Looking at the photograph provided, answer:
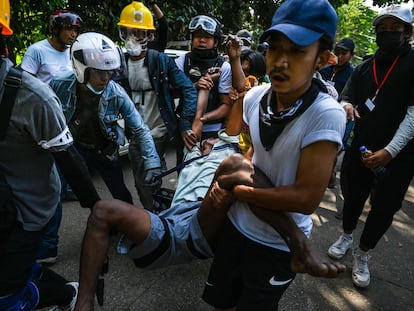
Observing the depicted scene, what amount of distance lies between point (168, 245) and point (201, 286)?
1.08 metres

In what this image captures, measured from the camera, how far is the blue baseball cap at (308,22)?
4.27 ft

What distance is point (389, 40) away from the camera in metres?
2.48

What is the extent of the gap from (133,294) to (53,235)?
2.61 ft

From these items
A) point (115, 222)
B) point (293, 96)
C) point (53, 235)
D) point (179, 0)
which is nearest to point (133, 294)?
point (53, 235)

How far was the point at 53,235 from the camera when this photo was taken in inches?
105

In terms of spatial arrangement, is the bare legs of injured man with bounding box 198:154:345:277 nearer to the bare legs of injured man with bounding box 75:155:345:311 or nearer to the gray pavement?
the bare legs of injured man with bounding box 75:155:345:311

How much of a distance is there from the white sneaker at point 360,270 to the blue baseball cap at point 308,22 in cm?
206

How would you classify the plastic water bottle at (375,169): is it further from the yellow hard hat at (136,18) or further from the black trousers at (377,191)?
the yellow hard hat at (136,18)

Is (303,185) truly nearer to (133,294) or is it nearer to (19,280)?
(19,280)

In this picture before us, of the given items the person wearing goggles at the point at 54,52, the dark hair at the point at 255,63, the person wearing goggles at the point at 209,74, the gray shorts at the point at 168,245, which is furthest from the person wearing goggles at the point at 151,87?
the gray shorts at the point at 168,245

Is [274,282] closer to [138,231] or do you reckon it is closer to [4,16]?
[138,231]

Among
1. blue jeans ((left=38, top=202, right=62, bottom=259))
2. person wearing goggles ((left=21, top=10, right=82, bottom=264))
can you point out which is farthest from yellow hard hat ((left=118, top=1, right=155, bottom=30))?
blue jeans ((left=38, top=202, right=62, bottom=259))

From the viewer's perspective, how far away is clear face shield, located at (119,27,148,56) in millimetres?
3094

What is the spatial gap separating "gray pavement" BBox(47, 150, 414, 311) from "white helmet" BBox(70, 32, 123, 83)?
1563 millimetres
